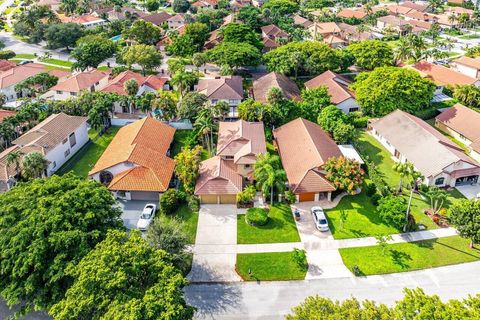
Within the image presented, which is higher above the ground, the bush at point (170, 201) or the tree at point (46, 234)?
the tree at point (46, 234)

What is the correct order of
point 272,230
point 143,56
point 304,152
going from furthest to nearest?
1. point 143,56
2. point 304,152
3. point 272,230

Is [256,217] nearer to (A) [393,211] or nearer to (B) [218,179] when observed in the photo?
(B) [218,179]

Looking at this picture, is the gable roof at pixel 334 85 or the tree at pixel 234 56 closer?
the gable roof at pixel 334 85

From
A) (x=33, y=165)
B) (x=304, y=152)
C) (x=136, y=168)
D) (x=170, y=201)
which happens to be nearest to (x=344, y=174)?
(x=304, y=152)

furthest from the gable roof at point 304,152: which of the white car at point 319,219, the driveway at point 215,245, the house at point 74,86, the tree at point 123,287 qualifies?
the house at point 74,86

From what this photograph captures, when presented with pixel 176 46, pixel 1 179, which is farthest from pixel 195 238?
pixel 176 46

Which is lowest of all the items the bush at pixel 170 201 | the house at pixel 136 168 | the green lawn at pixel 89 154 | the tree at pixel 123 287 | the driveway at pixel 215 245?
the driveway at pixel 215 245

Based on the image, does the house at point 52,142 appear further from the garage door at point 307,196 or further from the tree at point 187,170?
the garage door at point 307,196
